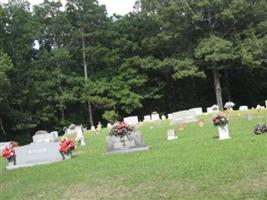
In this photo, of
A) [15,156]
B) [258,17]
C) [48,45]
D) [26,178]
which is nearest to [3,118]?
[48,45]

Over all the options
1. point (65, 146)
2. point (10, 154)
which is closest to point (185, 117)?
point (65, 146)

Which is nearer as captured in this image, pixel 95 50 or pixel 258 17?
pixel 258 17

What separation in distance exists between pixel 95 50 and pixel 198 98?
39.5 ft

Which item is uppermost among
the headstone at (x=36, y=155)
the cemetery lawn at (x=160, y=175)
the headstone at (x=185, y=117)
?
the headstone at (x=185, y=117)

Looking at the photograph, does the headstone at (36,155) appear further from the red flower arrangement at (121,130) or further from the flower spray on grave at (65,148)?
the red flower arrangement at (121,130)

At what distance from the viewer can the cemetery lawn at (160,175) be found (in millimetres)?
10875

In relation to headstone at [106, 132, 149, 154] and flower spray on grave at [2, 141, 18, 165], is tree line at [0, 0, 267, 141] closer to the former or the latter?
flower spray on grave at [2, 141, 18, 165]

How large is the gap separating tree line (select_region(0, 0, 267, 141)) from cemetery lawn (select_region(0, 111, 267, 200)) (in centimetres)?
2980

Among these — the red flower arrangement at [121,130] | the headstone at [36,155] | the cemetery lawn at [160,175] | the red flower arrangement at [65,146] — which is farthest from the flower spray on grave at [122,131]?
the headstone at [36,155]

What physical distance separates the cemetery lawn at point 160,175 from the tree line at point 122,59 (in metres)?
29.8

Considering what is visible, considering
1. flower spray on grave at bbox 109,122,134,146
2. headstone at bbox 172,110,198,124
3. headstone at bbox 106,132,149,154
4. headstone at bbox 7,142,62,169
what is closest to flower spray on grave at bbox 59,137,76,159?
headstone at bbox 7,142,62,169

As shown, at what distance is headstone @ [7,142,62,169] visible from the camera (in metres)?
19.0

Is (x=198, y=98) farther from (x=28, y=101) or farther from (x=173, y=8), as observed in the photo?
(x=28, y=101)

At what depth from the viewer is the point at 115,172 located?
13.8 meters
